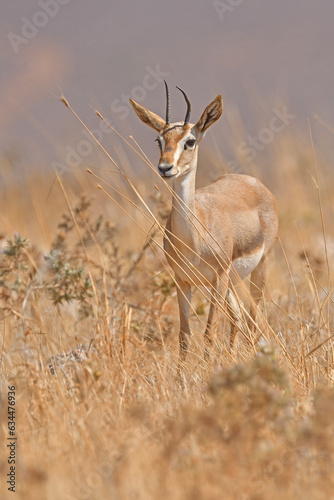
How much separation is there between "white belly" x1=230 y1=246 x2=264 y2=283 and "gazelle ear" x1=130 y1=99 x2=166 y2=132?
1140 millimetres

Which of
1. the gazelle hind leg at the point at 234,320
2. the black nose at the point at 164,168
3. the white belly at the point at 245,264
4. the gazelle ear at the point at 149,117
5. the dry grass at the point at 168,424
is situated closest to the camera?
the dry grass at the point at 168,424

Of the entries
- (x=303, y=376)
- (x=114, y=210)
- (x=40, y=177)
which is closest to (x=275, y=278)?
(x=303, y=376)

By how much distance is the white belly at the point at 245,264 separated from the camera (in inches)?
194

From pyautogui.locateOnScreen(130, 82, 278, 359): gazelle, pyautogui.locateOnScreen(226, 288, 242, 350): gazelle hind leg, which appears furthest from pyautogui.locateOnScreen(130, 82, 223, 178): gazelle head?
pyautogui.locateOnScreen(226, 288, 242, 350): gazelle hind leg

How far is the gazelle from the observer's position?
4293mm

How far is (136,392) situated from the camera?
3295 mm

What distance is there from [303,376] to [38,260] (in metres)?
3.28

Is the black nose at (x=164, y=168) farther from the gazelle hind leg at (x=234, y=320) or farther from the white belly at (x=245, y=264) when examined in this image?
the white belly at (x=245, y=264)

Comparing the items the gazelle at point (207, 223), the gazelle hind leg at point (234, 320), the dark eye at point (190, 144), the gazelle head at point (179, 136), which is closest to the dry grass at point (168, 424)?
the gazelle hind leg at point (234, 320)

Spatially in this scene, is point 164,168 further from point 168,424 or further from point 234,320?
point 168,424

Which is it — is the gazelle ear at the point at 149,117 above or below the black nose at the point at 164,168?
above

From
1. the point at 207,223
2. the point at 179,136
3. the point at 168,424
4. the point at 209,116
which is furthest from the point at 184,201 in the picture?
the point at 168,424

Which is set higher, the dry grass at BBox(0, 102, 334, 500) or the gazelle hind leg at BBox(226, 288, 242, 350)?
the gazelle hind leg at BBox(226, 288, 242, 350)

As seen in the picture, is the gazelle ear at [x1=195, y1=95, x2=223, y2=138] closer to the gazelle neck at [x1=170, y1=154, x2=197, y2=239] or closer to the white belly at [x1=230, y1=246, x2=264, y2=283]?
the gazelle neck at [x1=170, y1=154, x2=197, y2=239]
